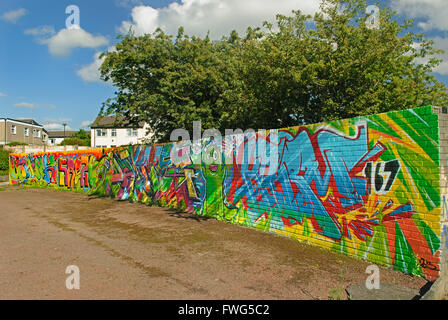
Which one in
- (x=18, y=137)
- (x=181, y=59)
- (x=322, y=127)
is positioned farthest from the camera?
(x=18, y=137)

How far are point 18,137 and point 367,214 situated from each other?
176 ft

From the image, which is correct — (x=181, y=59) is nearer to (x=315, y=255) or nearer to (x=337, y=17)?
(x=337, y=17)

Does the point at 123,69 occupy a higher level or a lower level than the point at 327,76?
higher

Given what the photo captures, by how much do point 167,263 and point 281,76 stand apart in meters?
8.29

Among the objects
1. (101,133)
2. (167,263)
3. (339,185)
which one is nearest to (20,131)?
(101,133)

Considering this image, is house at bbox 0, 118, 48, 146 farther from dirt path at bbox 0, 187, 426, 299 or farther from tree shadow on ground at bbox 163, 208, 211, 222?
dirt path at bbox 0, 187, 426, 299

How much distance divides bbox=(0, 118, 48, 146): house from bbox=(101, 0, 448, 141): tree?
29687mm

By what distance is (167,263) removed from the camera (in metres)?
5.13

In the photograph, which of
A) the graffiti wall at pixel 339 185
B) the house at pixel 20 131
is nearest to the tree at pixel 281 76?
the graffiti wall at pixel 339 185

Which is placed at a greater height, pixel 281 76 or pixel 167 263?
pixel 281 76

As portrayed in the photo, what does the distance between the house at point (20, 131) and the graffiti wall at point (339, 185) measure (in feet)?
128

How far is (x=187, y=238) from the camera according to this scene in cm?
671

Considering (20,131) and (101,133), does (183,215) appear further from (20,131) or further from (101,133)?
(20,131)

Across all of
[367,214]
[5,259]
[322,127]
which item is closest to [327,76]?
[322,127]
